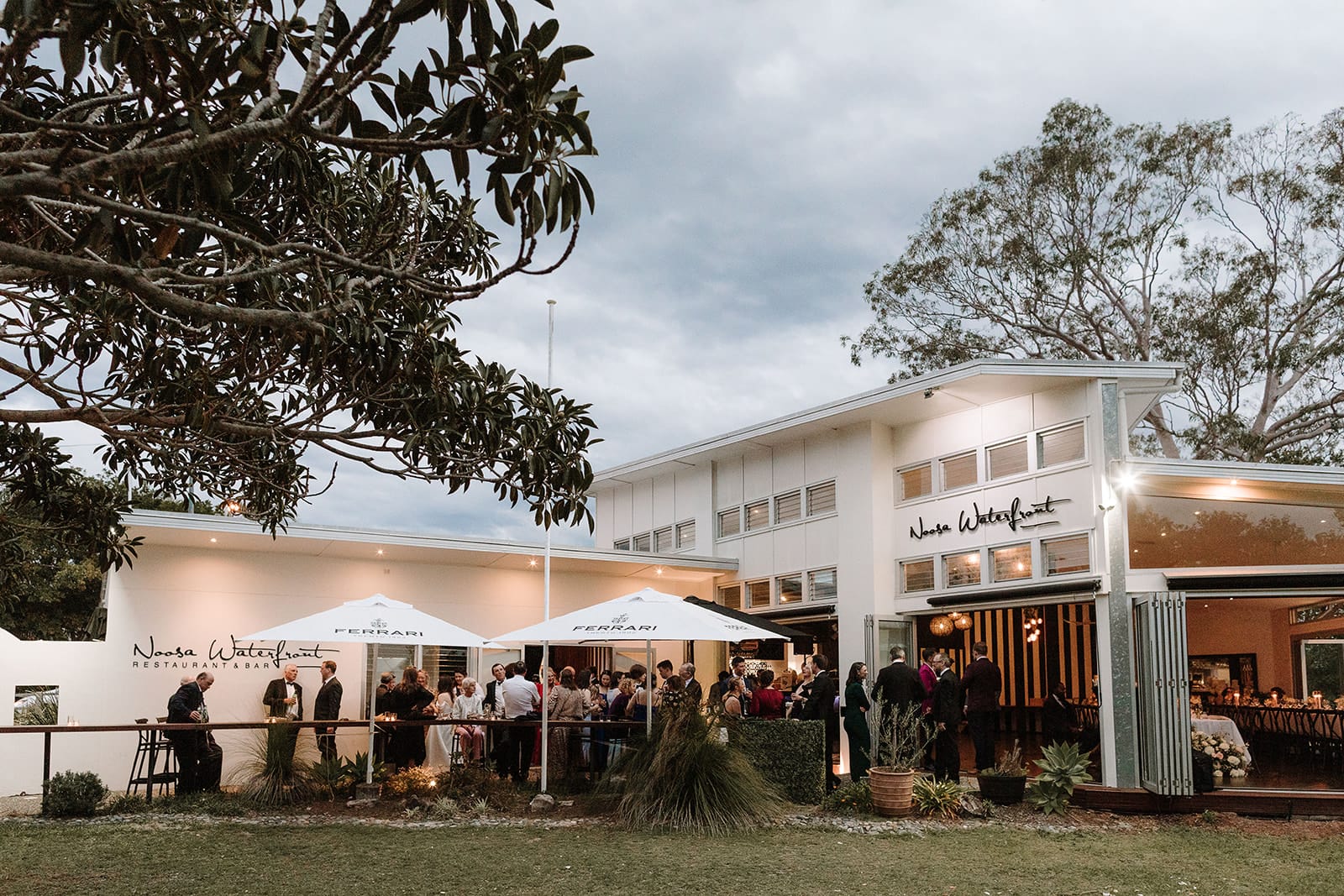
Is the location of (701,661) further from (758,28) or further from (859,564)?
(758,28)

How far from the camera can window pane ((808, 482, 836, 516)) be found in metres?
17.1

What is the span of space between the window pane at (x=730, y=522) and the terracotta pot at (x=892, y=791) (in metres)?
8.31

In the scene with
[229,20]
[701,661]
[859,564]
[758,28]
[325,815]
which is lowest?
[325,815]

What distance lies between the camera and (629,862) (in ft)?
28.5

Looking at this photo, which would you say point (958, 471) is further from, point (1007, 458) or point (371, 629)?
point (371, 629)

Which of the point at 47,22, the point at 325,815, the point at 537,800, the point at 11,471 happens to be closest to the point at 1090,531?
the point at 537,800

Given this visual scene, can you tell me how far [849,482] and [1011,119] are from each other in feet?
40.4

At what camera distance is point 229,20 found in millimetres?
4211

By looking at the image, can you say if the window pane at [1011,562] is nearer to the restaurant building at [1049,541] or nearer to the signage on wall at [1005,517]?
the restaurant building at [1049,541]

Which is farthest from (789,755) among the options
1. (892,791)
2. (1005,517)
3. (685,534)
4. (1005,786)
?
(685,534)

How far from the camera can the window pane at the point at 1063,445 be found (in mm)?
13633

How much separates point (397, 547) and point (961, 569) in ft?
26.2

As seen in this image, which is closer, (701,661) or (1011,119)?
(701,661)

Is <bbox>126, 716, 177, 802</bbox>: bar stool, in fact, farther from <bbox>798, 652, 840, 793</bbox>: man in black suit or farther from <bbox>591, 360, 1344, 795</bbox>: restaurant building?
<bbox>591, 360, 1344, 795</bbox>: restaurant building
